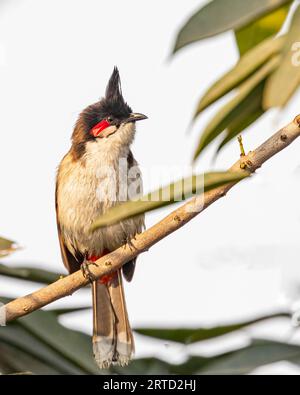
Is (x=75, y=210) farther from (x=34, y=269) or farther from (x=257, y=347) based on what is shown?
(x=257, y=347)

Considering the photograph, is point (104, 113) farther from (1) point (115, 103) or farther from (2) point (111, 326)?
(2) point (111, 326)

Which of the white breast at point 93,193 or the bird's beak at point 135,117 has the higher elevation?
the bird's beak at point 135,117

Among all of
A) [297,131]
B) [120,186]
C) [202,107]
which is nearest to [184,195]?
[202,107]

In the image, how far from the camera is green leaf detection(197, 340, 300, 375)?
2317 millimetres

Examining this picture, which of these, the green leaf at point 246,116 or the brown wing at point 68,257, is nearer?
the green leaf at point 246,116

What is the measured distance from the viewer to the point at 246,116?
1.32 meters

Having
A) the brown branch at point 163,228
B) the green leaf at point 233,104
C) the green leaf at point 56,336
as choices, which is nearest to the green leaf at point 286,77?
the green leaf at point 233,104

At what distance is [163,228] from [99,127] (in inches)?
69.3

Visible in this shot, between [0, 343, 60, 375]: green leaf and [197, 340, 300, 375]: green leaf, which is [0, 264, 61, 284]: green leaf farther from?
[197, 340, 300, 375]: green leaf

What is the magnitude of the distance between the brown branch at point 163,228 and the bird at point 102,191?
1076 millimetres

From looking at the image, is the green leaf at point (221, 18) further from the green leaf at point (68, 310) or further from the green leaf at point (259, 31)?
the green leaf at point (68, 310)

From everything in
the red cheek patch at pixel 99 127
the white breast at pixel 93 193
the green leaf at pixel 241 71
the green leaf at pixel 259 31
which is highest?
the red cheek patch at pixel 99 127

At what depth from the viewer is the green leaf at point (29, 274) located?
2.65 meters
